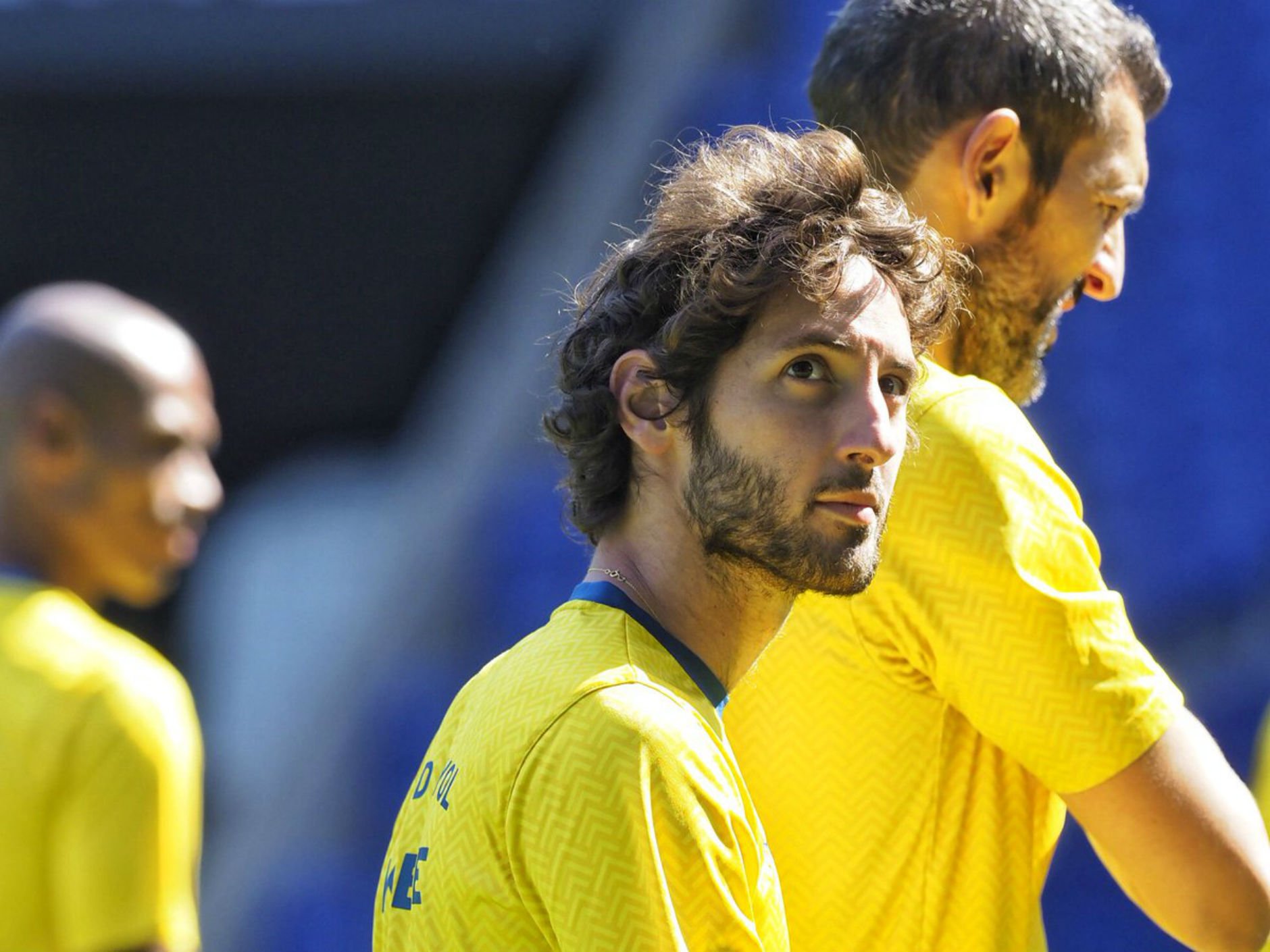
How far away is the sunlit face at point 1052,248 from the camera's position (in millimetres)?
2172

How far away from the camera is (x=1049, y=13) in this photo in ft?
7.17

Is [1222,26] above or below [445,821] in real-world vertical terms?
above

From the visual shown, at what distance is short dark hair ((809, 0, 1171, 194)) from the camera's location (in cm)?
215

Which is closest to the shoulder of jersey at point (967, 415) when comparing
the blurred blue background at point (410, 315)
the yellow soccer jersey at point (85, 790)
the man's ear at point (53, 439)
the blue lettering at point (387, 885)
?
the blue lettering at point (387, 885)

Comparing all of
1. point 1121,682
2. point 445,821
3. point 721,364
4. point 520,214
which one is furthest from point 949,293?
point 520,214

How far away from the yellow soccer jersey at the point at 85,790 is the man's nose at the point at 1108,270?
139 cm

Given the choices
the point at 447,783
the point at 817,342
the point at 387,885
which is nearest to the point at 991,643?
the point at 817,342

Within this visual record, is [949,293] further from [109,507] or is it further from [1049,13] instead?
[109,507]

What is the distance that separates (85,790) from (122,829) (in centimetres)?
7

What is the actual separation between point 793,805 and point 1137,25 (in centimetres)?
112

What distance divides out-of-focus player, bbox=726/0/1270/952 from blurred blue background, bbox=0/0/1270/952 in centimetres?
381

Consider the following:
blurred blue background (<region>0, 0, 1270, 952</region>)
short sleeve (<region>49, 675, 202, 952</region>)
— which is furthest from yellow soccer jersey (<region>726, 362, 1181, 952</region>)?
blurred blue background (<region>0, 0, 1270, 952</region>)

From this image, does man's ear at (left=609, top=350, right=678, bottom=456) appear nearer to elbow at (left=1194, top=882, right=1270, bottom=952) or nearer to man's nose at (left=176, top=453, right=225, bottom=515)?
elbow at (left=1194, top=882, right=1270, bottom=952)

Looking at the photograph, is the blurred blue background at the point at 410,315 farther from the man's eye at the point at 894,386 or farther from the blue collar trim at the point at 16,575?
the man's eye at the point at 894,386
